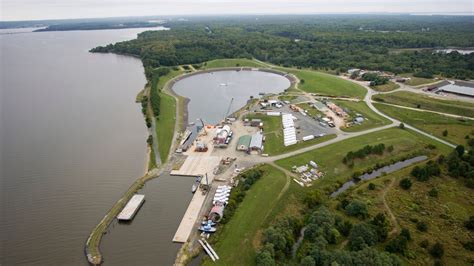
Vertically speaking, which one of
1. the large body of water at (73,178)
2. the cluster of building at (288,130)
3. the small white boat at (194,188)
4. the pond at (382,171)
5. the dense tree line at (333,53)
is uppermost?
the dense tree line at (333,53)

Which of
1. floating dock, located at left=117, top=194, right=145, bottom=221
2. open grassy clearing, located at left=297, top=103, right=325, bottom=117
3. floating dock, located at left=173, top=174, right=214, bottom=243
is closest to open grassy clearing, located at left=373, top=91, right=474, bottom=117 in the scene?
open grassy clearing, located at left=297, top=103, right=325, bottom=117

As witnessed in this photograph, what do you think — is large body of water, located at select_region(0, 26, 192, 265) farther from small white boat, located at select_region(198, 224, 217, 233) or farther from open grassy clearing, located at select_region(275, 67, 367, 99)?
open grassy clearing, located at select_region(275, 67, 367, 99)

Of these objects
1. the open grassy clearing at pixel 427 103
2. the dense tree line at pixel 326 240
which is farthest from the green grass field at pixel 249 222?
the open grassy clearing at pixel 427 103

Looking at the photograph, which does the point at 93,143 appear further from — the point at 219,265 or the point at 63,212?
the point at 219,265

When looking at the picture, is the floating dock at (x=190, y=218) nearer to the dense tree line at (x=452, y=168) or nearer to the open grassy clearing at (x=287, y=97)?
the dense tree line at (x=452, y=168)

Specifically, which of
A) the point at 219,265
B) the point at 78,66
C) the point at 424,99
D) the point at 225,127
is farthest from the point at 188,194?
the point at 78,66

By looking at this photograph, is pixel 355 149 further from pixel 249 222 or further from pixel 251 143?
pixel 249 222
